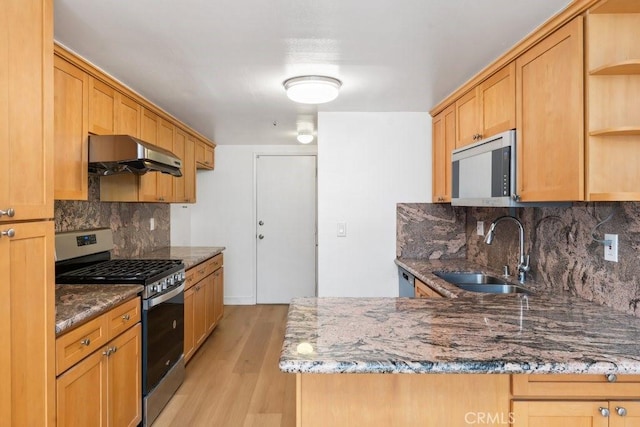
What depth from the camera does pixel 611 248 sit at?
173cm

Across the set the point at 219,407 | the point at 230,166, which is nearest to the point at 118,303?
the point at 219,407

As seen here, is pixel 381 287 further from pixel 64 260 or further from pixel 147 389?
pixel 64 260

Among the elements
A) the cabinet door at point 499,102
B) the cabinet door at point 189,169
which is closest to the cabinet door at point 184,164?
the cabinet door at point 189,169

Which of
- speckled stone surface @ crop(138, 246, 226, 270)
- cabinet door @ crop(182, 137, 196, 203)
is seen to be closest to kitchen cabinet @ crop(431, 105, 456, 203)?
speckled stone surface @ crop(138, 246, 226, 270)

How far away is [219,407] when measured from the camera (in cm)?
257

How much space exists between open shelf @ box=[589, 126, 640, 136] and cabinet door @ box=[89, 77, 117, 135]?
2.50m

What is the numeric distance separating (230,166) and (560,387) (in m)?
4.48

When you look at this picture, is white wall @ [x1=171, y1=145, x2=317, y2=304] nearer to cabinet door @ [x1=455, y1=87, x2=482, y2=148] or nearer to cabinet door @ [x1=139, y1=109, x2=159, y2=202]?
cabinet door @ [x1=139, y1=109, x2=159, y2=202]

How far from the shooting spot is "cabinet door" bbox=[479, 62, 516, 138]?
6.71ft

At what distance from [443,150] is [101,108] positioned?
7.87 ft

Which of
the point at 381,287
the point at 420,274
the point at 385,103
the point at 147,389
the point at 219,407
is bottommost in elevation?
the point at 219,407

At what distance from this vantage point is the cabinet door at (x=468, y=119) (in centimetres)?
246

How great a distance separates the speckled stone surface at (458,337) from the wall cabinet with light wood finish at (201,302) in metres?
1.72

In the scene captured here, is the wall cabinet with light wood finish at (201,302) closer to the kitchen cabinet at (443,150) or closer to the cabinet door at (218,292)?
the cabinet door at (218,292)
